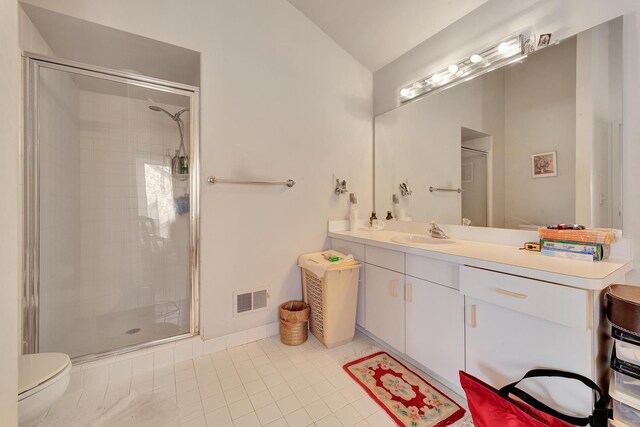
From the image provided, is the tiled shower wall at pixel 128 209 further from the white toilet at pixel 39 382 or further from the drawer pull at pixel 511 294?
the drawer pull at pixel 511 294

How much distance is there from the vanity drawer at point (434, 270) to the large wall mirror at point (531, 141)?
599 mm

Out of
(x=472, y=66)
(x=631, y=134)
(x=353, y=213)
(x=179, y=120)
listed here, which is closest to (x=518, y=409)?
(x=631, y=134)

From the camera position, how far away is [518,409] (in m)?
1.02

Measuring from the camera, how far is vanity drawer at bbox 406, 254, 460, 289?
142 centimetres

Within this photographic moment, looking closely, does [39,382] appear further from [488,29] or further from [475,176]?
[488,29]

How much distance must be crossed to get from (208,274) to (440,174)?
199 centimetres

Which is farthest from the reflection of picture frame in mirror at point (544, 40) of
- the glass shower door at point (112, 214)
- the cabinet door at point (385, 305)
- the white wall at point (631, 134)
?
the glass shower door at point (112, 214)

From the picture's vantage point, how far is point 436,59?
2100 millimetres

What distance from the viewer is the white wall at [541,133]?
1.42 metres

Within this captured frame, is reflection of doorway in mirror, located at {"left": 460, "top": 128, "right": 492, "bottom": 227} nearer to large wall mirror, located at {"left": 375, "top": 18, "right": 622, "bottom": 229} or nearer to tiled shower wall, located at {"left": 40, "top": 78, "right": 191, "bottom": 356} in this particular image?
large wall mirror, located at {"left": 375, "top": 18, "right": 622, "bottom": 229}

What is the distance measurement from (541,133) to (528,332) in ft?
3.70

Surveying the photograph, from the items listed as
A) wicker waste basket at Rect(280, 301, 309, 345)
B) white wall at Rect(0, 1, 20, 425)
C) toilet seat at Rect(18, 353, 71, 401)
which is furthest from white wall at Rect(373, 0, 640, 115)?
toilet seat at Rect(18, 353, 71, 401)

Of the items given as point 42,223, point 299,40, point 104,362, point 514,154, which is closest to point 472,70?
point 514,154

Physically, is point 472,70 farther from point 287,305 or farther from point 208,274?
point 208,274
